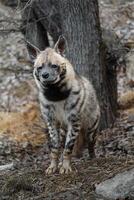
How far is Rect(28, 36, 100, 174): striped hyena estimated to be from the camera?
6633mm

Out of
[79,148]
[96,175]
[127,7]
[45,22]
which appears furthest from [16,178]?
[127,7]

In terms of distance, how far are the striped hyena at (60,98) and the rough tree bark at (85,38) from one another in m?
2.18

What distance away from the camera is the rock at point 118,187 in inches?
224

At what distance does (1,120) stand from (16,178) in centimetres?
369

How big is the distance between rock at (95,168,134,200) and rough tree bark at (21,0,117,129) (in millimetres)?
3708

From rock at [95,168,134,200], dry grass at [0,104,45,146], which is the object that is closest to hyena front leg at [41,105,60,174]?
rock at [95,168,134,200]

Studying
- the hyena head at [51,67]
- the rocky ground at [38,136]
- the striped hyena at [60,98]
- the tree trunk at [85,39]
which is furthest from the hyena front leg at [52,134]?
the tree trunk at [85,39]

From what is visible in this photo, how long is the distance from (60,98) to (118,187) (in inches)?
59.8

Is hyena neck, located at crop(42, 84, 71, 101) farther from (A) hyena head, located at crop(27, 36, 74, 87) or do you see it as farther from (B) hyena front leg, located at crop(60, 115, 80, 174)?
(B) hyena front leg, located at crop(60, 115, 80, 174)

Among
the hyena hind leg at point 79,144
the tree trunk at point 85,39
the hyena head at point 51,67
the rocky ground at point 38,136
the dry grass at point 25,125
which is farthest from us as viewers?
the dry grass at point 25,125

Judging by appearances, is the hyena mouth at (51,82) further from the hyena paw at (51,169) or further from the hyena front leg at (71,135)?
the hyena paw at (51,169)

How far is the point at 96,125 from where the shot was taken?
302 inches

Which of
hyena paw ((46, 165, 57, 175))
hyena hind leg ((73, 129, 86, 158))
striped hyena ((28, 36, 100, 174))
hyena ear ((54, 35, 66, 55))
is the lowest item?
hyena paw ((46, 165, 57, 175))

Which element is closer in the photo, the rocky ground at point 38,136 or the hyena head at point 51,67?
the rocky ground at point 38,136
